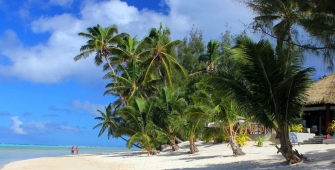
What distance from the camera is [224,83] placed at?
10875 millimetres

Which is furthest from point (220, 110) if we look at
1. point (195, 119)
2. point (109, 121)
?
point (109, 121)

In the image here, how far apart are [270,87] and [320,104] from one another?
537 inches

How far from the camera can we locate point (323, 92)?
2152 centimetres

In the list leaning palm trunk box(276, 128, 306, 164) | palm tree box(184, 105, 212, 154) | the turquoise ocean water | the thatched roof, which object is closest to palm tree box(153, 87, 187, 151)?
palm tree box(184, 105, 212, 154)

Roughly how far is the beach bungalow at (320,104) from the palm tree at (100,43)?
15029 millimetres

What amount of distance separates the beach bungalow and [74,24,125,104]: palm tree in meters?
15.0

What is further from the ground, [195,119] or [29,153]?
[195,119]

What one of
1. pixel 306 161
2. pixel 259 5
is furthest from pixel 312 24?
pixel 306 161

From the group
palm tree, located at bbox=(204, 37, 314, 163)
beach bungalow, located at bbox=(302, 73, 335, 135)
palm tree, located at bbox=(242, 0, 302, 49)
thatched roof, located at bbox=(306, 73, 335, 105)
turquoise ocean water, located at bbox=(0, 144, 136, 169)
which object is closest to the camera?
palm tree, located at bbox=(242, 0, 302, 49)

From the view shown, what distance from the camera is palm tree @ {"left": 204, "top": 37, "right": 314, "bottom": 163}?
33.7 feet

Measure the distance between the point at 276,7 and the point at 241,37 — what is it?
5.44 feet

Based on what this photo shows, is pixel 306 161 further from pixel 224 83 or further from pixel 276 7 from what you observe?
pixel 276 7

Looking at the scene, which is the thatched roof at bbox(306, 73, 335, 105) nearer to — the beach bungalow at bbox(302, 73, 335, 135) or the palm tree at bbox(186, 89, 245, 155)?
the beach bungalow at bbox(302, 73, 335, 135)

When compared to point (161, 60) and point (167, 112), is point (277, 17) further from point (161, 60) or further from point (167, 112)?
point (161, 60)
